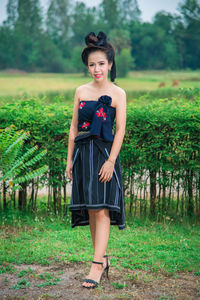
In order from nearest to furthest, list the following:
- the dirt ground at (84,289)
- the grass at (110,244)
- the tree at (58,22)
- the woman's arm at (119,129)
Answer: the dirt ground at (84,289), the woman's arm at (119,129), the grass at (110,244), the tree at (58,22)

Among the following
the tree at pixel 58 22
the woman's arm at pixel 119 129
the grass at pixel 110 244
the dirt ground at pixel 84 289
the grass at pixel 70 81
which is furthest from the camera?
the tree at pixel 58 22

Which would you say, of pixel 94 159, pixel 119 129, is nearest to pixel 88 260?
pixel 94 159

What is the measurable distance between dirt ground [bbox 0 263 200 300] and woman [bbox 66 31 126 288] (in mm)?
140

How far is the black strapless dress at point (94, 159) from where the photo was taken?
3064 mm

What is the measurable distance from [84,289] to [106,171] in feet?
3.18

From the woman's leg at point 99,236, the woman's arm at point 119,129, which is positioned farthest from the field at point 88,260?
the woman's arm at point 119,129

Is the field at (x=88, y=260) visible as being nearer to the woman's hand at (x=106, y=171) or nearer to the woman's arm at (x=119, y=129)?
the woman's hand at (x=106, y=171)

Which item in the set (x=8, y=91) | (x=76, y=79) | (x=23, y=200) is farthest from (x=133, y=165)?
(x=76, y=79)

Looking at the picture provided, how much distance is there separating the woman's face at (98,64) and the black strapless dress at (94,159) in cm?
19

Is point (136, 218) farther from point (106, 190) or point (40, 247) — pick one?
point (106, 190)

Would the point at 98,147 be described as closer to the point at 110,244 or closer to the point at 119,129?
the point at 119,129

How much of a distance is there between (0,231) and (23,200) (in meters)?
0.75

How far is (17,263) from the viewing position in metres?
3.69

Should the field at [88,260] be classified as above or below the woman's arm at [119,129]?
below
